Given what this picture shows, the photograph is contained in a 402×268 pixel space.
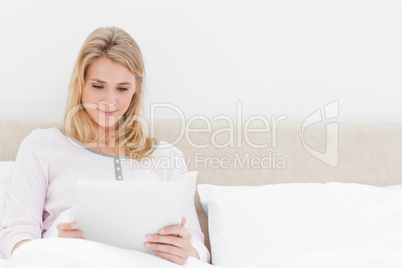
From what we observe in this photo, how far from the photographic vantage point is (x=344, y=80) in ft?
6.17

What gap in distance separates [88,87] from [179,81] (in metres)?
0.42

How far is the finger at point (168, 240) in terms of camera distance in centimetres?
101

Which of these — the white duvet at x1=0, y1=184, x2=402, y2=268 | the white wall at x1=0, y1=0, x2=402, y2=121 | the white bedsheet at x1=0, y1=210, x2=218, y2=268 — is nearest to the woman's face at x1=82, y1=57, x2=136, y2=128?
the white wall at x1=0, y1=0, x2=402, y2=121

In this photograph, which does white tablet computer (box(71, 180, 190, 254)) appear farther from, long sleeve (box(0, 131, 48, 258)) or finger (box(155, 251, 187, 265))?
long sleeve (box(0, 131, 48, 258))

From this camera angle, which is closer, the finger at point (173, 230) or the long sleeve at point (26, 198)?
the finger at point (173, 230)

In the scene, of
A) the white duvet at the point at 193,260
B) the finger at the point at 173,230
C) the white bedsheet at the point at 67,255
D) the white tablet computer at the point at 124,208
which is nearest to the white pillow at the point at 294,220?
the white duvet at the point at 193,260

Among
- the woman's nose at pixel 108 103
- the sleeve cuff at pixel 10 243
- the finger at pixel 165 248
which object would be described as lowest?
Result: the sleeve cuff at pixel 10 243

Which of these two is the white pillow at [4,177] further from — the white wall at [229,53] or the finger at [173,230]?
the finger at [173,230]

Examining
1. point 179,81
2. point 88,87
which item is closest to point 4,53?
point 88,87

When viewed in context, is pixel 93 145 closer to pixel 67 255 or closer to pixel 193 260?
pixel 193 260

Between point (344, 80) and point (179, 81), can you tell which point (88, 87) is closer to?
point (179, 81)

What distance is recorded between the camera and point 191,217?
147 centimetres

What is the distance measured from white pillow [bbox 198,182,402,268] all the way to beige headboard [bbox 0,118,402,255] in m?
0.10

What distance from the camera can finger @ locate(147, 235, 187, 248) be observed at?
3.32ft
